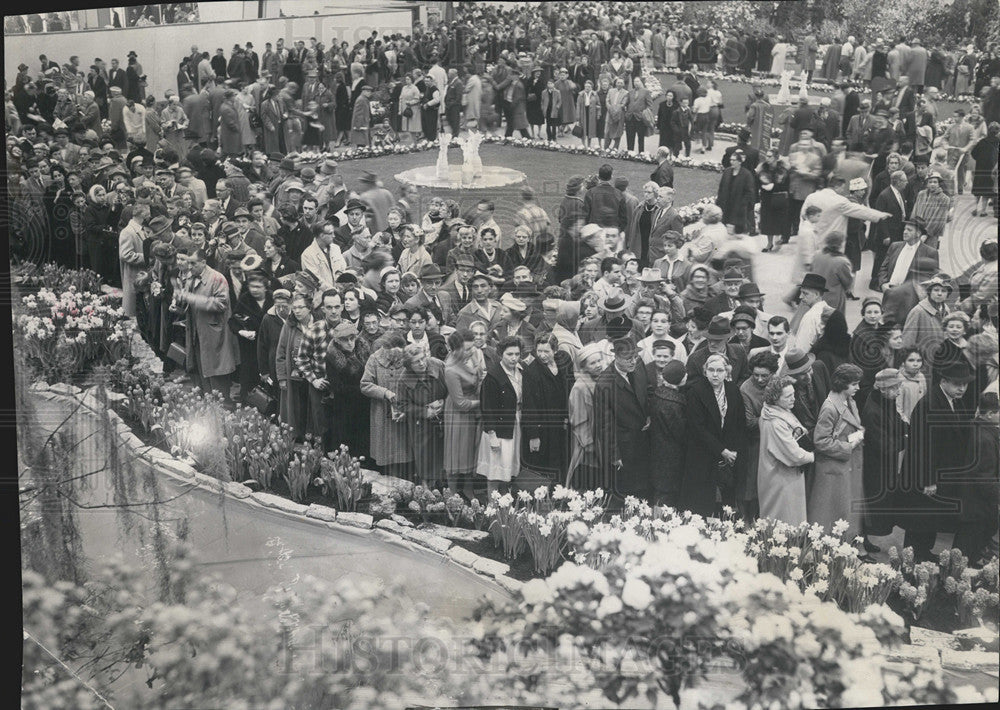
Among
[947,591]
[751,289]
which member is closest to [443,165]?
[751,289]

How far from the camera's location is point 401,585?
9094 mm

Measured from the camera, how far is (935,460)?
9.02 meters

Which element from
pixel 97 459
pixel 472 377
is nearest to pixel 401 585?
pixel 472 377

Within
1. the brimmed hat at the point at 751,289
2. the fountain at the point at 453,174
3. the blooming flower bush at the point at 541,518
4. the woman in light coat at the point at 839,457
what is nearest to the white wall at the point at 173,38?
the fountain at the point at 453,174

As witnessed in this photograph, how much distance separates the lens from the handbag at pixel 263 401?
928 centimetres

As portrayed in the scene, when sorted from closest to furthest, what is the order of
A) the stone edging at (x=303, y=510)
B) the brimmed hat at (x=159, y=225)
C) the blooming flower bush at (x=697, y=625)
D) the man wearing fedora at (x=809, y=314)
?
the blooming flower bush at (x=697, y=625), the man wearing fedora at (x=809, y=314), the stone edging at (x=303, y=510), the brimmed hat at (x=159, y=225)

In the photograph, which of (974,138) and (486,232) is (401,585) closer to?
(486,232)

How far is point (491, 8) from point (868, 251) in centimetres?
302

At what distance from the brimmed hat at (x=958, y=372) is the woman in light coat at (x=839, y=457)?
0.59m

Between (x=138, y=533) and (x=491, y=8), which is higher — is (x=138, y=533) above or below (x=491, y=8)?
below

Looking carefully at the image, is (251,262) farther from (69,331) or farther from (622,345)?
(622,345)

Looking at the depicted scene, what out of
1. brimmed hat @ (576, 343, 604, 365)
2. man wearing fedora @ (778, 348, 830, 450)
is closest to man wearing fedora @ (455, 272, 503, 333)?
brimmed hat @ (576, 343, 604, 365)

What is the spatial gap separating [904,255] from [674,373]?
172cm

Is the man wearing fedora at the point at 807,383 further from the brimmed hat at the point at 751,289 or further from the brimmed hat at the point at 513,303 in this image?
the brimmed hat at the point at 513,303
